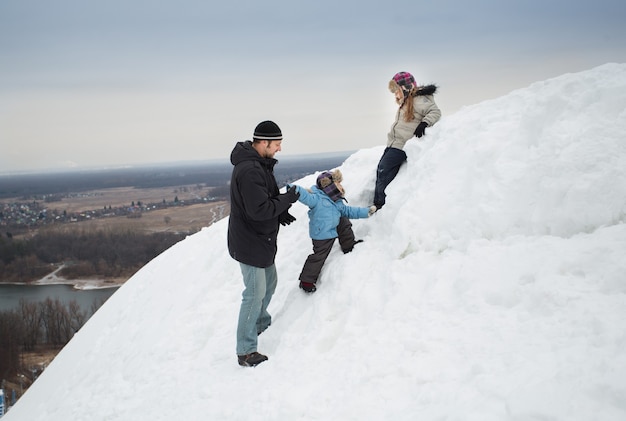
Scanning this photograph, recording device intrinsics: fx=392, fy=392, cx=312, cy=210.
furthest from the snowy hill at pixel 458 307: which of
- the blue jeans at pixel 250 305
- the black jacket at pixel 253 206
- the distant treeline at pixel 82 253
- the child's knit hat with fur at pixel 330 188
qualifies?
the distant treeline at pixel 82 253

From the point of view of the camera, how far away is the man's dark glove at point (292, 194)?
14.0 feet

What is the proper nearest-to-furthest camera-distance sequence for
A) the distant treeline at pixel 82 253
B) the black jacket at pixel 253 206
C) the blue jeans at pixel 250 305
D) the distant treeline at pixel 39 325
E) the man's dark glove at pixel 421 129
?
the black jacket at pixel 253 206 → the blue jeans at pixel 250 305 → the man's dark glove at pixel 421 129 → the distant treeline at pixel 39 325 → the distant treeline at pixel 82 253

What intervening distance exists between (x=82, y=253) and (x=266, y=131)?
90.9 metres

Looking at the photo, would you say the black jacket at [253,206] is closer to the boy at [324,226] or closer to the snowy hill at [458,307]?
the boy at [324,226]

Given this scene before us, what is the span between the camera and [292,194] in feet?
14.2

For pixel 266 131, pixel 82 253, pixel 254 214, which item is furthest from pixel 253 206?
pixel 82 253

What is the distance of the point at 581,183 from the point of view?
372 cm

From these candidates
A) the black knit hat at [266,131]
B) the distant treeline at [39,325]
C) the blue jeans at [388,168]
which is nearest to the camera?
the black knit hat at [266,131]

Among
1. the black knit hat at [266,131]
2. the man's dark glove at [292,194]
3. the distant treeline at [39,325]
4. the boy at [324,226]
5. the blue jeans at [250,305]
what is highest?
the black knit hat at [266,131]

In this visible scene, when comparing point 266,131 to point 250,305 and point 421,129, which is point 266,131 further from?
point 421,129

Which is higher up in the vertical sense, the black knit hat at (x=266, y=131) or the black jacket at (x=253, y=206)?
the black knit hat at (x=266, y=131)

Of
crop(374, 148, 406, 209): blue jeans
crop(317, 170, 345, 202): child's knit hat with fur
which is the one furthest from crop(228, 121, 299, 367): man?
crop(374, 148, 406, 209): blue jeans

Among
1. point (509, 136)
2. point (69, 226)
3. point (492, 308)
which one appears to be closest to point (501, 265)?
point (492, 308)

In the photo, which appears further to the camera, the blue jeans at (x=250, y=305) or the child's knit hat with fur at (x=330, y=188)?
the child's knit hat with fur at (x=330, y=188)
